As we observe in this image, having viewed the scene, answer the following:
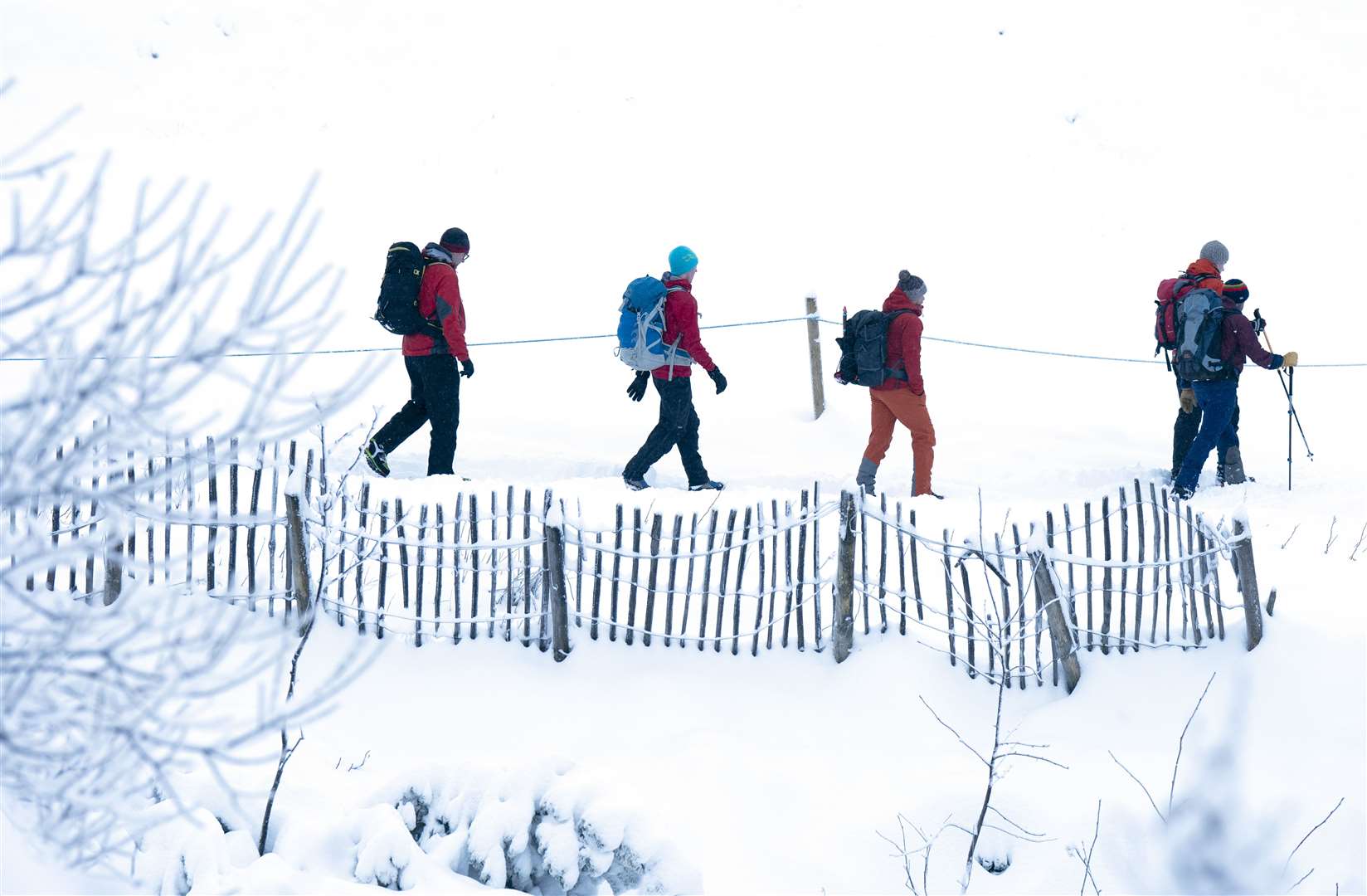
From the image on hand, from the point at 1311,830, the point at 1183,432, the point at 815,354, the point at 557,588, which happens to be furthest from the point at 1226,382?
the point at 557,588

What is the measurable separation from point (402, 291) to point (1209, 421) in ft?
16.7

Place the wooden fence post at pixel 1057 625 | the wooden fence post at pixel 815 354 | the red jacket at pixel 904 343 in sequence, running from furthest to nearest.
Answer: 1. the wooden fence post at pixel 815 354
2. the red jacket at pixel 904 343
3. the wooden fence post at pixel 1057 625

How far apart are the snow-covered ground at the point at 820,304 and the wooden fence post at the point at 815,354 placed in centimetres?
18

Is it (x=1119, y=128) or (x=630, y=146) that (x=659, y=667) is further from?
(x=1119, y=128)

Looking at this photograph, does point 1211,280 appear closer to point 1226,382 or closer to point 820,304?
point 1226,382

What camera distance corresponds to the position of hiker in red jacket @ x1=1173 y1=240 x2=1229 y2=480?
8.34 metres

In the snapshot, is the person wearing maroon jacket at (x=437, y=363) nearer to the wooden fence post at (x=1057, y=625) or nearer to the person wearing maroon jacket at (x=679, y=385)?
the person wearing maroon jacket at (x=679, y=385)

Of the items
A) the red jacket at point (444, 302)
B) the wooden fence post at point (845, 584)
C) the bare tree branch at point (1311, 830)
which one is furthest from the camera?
the red jacket at point (444, 302)

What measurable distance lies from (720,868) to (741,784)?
477 millimetres

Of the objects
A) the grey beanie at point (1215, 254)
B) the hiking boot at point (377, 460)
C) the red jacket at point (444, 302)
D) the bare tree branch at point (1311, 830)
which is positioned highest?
the grey beanie at point (1215, 254)

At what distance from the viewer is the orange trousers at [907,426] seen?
8.13 m

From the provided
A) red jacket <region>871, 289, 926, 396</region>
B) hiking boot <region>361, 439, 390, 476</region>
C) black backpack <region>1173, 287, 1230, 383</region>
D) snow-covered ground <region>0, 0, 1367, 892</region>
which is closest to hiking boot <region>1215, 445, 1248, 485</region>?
snow-covered ground <region>0, 0, 1367, 892</region>

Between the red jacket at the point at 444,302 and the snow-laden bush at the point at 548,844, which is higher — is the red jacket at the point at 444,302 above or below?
above

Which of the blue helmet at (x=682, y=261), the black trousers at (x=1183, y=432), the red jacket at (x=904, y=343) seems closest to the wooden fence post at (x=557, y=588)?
the blue helmet at (x=682, y=261)
